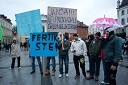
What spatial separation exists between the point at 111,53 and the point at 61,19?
251 centimetres

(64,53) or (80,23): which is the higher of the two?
(80,23)

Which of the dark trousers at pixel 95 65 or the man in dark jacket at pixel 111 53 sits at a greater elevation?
the man in dark jacket at pixel 111 53

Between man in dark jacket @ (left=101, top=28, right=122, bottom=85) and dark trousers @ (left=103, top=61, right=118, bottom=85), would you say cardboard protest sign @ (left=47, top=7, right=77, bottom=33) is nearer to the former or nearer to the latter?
man in dark jacket @ (left=101, top=28, right=122, bottom=85)

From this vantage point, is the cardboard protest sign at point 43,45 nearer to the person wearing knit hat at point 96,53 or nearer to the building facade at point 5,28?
the person wearing knit hat at point 96,53

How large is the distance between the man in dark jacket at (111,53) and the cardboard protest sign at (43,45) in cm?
149

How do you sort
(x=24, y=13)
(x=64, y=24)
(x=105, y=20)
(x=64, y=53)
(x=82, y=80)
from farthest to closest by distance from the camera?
(x=105, y=20)
(x=64, y=53)
(x=82, y=80)
(x=64, y=24)
(x=24, y=13)

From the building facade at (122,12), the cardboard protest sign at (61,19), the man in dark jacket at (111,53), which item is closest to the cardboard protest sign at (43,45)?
the man in dark jacket at (111,53)

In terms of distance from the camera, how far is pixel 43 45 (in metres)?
7.02

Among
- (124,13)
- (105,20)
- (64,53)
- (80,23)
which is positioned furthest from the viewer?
(80,23)

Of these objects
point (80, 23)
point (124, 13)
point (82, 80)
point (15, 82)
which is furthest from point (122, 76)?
point (80, 23)

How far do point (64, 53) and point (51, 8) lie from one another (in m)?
2.68

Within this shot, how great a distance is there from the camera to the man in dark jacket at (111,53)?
6.94 meters

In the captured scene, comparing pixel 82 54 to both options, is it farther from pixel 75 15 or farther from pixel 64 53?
pixel 75 15

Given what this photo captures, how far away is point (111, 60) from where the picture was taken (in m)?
7.51
